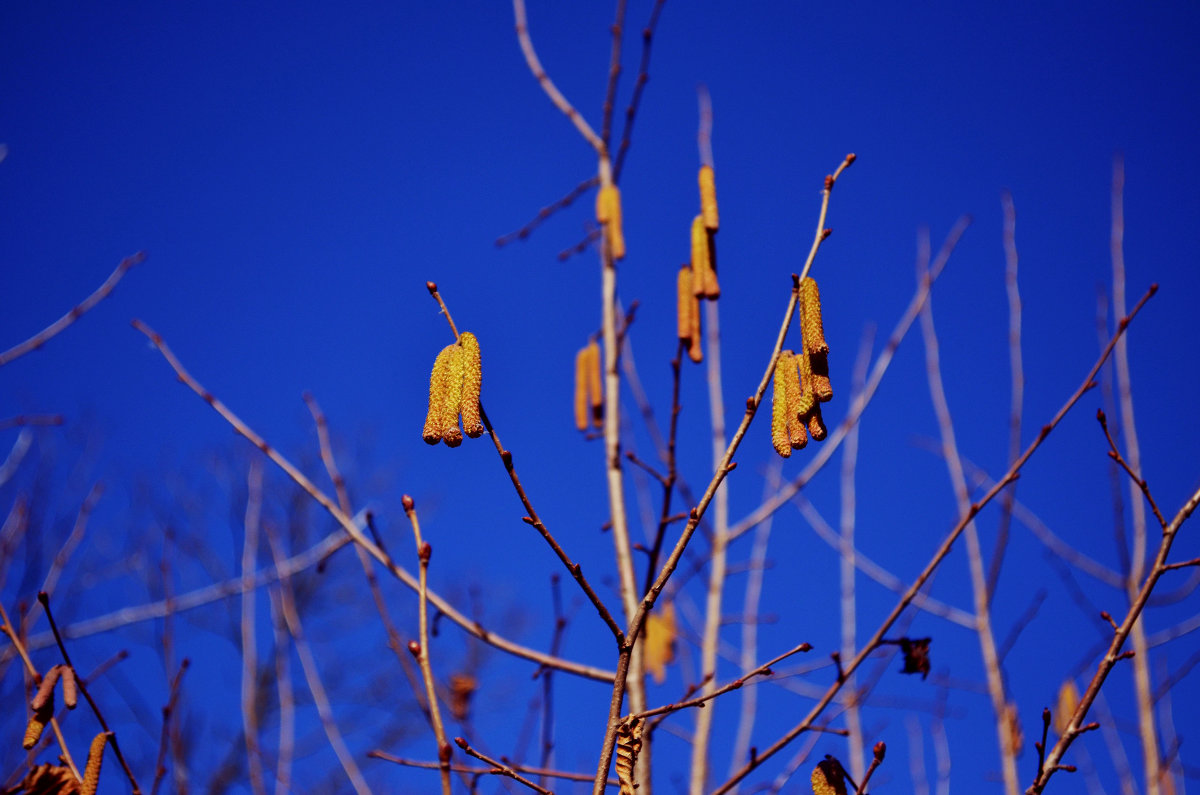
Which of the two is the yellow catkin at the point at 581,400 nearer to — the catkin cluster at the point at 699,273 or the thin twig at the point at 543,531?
the catkin cluster at the point at 699,273

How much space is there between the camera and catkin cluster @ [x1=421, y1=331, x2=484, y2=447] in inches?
51.6

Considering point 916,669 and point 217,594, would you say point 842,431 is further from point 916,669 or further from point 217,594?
point 217,594

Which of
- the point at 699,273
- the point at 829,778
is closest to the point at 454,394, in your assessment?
the point at 829,778

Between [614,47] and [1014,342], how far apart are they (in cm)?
169

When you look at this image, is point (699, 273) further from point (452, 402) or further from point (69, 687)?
point (69, 687)

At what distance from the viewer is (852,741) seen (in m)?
3.13

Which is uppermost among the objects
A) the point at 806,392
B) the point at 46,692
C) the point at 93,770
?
the point at 806,392

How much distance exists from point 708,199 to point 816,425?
98 centimetres

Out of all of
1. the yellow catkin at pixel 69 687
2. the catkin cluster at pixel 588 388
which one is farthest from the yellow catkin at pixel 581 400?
the yellow catkin at pixel 69 687

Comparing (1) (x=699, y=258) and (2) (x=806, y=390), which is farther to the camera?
(1) (x=699, y=258)

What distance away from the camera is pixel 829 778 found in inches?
59.5

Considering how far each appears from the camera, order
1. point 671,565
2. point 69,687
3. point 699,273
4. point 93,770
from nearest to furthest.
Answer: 1. point 671,565
2. point 93,770
3. point 69,687
4. point 699,273

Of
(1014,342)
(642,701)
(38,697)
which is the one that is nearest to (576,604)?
(642,701)

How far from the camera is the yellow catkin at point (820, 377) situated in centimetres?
142
